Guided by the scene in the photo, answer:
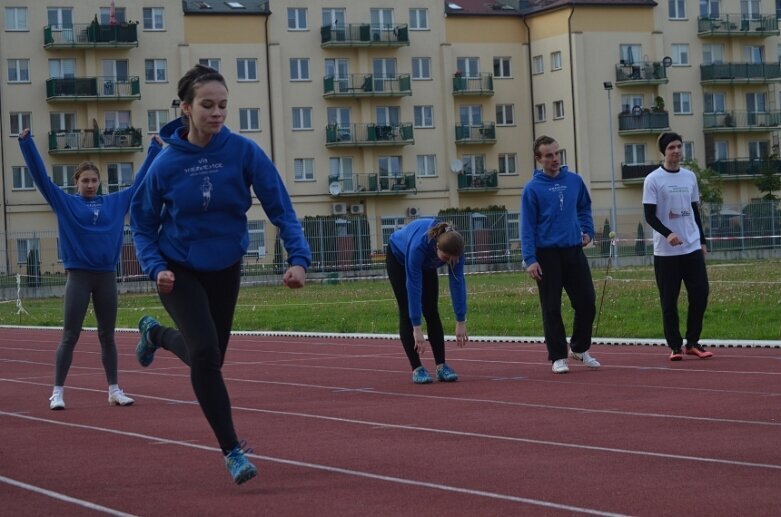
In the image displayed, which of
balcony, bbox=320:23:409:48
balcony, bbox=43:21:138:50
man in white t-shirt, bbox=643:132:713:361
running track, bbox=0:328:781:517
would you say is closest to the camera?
running track, bbox=0:328:781:517

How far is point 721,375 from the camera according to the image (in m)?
12.6

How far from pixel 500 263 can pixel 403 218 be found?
1641 centimetres

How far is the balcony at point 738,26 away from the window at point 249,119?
975 inches

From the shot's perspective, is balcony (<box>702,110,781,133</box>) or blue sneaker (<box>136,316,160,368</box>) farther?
balcony (<box>702,110,781,133</box>)

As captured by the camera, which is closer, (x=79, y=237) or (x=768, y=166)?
(x=79, y=237)

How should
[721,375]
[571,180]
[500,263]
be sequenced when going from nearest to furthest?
[721,375] < [571,180] < [500,263]

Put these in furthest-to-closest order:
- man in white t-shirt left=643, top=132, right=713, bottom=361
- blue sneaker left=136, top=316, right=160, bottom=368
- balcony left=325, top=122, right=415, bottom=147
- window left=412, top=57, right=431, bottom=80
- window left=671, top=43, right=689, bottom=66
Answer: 1. window left=671, top=43, right=689, bottom=66
2. window left=412, top=57, right=431, bottom=80
3. balcony left=325, top=122, right=415, bottom=147
4. man in white t-shirt left=643, top=132, right=713, bottom=361
5. blue sneaker left=136, top=316, right=160, bottom=368

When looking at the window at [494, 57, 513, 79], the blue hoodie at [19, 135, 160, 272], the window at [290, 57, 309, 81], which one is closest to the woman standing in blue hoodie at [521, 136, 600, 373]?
the blue hoodie at [19, 135, 160, 272]

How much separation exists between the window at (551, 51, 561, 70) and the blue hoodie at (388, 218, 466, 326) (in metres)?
65.1

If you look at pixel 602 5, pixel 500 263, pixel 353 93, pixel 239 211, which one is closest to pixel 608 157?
pixel 602 5

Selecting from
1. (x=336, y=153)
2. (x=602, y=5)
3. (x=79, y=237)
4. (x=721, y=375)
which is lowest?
(x=721, y=375)

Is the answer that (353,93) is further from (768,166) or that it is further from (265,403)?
(265,403)

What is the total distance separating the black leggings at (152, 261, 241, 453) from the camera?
279 inches

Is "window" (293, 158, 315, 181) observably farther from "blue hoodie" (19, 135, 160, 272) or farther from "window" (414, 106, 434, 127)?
"blue hoodie" (19, 135, 160, 272)
